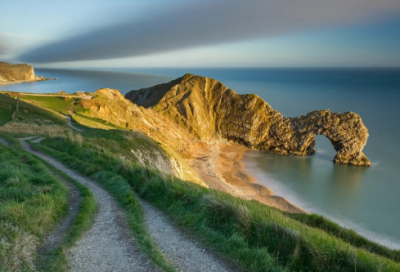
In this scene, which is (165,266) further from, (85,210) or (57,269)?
(85,210)

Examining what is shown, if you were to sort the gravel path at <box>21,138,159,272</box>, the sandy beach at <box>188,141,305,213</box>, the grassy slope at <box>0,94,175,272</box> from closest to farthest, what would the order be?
the grassy slope at <box>0,94,175,272</box>, the gravel path at <box>21,138,159,272</box>, the sandy beach at <box>188,141,305,213</box>

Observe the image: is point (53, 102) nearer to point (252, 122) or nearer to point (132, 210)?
point (252, 122)

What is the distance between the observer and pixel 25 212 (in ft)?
27.1

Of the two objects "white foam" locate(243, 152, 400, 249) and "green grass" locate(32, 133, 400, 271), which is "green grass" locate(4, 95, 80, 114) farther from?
"green grass" locate(32, 133, 400, 271)

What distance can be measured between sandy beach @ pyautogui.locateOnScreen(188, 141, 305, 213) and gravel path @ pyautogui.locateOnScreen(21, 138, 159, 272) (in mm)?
31407

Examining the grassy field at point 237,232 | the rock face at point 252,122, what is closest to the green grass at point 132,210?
the grassy field at point 237,232

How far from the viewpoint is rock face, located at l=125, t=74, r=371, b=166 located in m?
64.8

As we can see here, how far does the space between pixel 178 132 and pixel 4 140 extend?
45.8 metres

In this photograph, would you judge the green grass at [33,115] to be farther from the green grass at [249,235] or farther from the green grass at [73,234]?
the green grass at [249,235]

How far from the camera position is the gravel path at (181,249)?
7586 mm

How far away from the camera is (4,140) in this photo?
2461 cm


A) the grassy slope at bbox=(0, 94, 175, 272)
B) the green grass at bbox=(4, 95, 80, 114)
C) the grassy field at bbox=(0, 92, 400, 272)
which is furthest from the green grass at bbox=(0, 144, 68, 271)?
the green grass at bbox=(4, 95, 80, 114)

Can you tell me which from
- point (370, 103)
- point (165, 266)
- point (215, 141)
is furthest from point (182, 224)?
point (370, 103)

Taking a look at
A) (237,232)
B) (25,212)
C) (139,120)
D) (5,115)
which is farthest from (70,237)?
(139,120)
